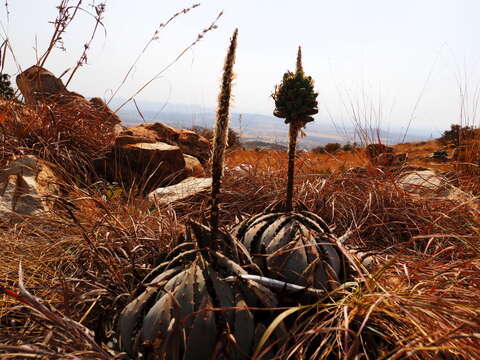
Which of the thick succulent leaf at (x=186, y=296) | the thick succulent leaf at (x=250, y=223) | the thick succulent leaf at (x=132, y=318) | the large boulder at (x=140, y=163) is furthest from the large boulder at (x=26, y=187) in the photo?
the thick succulent leaf at (x=186, y=296)

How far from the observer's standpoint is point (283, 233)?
1464 mm

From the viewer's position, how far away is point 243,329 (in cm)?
106

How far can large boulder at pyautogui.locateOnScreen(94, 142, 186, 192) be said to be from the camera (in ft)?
12.6

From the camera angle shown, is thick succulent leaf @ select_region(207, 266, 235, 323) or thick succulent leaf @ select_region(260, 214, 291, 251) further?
thick succulent leaf @ select_region(260, 214, 291, 251)

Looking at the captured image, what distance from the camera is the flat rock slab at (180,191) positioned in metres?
2.96

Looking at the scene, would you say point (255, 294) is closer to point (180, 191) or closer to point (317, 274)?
point (317, 274)

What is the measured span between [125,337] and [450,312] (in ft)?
3.34

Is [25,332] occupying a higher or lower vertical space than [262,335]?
lower

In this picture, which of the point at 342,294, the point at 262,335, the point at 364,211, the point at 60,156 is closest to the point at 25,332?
the point at 262,335

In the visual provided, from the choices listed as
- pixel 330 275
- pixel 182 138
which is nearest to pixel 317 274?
pixel 330 275

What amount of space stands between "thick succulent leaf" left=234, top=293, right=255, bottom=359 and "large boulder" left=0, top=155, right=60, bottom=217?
1.72 meters

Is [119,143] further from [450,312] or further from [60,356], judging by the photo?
[450,312]

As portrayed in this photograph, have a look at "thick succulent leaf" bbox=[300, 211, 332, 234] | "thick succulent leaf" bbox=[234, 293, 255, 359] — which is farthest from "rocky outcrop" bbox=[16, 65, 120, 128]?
"thick succulent leaf" bbox=[234, 293, 255, 359]

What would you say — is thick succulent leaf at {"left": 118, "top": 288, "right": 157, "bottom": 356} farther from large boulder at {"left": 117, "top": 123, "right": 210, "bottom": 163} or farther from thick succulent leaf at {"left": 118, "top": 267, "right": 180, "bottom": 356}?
large boulder at {"left": 117, "top": 123, "right": 210, "bottom": 163}
